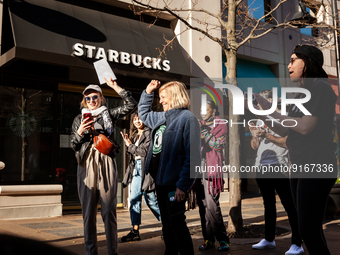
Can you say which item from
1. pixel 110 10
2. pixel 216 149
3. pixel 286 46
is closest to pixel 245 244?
pixel 216 149

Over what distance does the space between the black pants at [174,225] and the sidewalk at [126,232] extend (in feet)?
4.14

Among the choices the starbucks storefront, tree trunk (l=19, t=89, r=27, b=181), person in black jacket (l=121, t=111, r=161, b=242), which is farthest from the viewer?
tree trunk (l=19, t=89, r=27, b=181)

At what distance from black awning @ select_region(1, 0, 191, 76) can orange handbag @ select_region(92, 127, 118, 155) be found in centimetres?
444

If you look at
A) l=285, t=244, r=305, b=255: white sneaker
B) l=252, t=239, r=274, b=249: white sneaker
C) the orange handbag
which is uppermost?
the orange handbag

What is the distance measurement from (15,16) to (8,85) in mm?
1573

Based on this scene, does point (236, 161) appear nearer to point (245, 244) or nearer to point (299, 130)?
point (245, 244)

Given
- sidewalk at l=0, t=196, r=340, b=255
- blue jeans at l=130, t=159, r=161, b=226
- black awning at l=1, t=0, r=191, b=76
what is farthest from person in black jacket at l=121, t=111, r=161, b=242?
black awning at l=1, t=0, r=191, b=76

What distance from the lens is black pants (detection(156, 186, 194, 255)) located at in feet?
11.3

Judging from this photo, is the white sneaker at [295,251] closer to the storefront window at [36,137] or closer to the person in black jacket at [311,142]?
the person in black jacket at [311,142]

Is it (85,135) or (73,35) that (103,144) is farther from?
(73,35)

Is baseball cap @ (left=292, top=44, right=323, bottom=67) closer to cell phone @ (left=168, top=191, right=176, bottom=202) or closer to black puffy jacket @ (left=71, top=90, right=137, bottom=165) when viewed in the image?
cell phone @ (left=168, top=191, right=176, bottom=202)

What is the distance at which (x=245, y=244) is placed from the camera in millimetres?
5465

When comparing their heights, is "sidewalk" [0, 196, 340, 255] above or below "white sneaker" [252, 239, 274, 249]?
below

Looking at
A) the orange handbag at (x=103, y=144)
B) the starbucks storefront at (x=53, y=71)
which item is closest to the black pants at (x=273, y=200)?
the orange handbag at (x=103, y=144)
